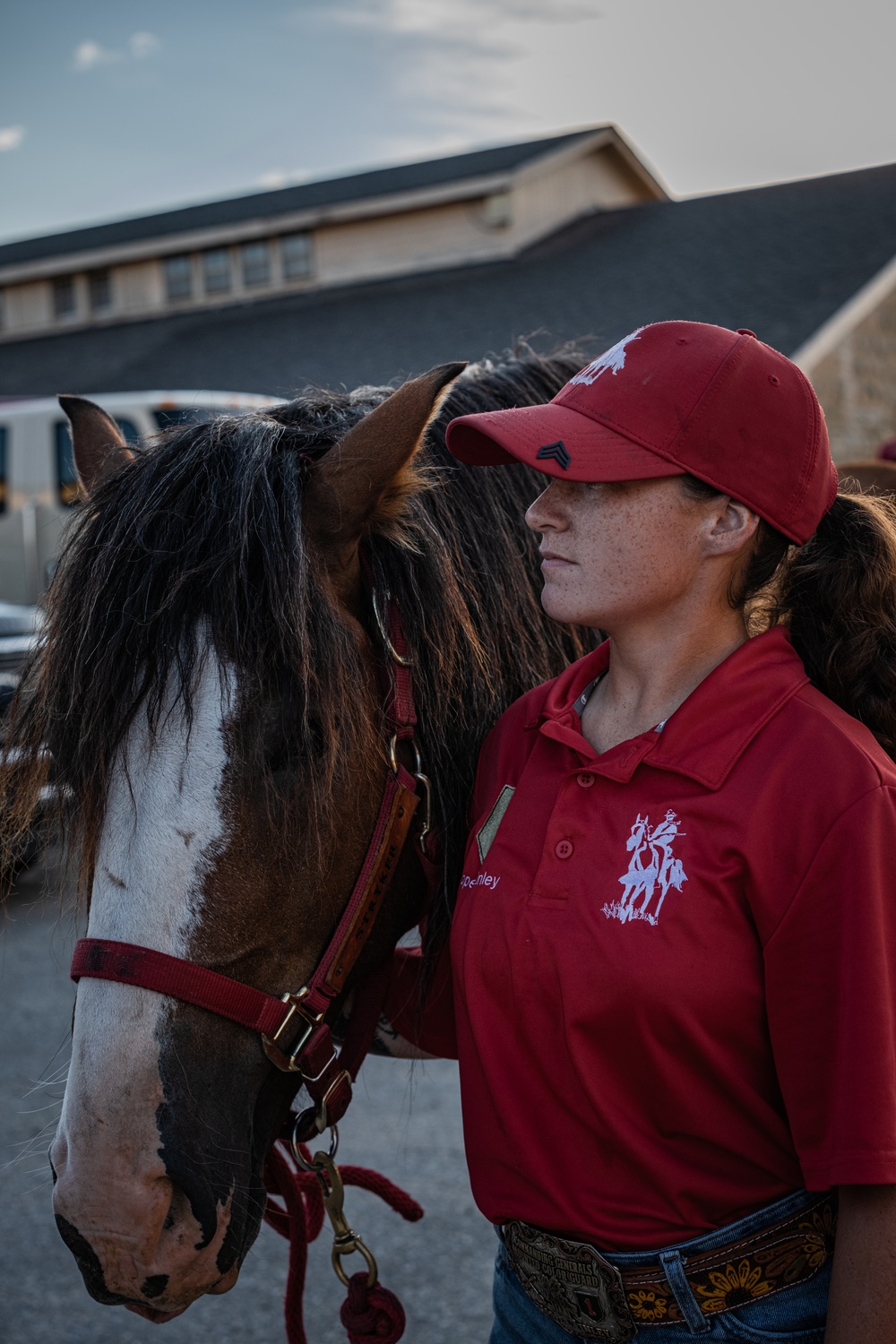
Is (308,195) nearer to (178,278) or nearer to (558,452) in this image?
(178,278)

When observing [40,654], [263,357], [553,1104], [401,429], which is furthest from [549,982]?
[263,357]

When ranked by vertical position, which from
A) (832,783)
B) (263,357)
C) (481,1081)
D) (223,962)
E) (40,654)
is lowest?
(263,357)

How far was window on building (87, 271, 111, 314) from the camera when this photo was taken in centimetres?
1906

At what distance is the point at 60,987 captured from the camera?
5.43 meters

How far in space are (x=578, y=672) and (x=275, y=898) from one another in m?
0.51

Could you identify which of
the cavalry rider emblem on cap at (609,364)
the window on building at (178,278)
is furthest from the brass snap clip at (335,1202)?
the window on building at (178,278)

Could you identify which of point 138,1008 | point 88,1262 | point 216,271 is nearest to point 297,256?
point 216,271

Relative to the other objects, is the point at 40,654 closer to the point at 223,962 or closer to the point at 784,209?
the point at 223,962

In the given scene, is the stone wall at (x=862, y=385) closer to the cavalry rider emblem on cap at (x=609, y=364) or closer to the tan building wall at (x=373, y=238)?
the tan building wall at (x=373, y=238)

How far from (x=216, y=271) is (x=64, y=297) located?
138 inches

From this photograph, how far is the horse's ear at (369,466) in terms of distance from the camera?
4.75 ft

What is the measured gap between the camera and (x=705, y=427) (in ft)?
4.17

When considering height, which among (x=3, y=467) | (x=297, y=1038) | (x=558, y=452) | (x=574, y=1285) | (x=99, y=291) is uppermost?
(x=558, y=452)

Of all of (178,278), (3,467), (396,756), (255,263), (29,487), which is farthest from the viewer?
(178,278)
